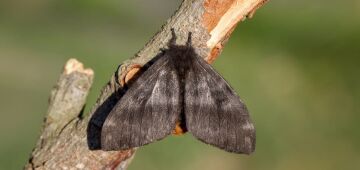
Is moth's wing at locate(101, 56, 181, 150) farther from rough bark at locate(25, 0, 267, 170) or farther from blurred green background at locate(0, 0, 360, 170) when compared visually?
blurred green background at locate(0, 0, 360, 170)

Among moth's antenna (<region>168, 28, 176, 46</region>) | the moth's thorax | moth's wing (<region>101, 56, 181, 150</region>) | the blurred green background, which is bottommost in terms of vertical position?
moth's wing (<region>101, 56, 181, 150</region>)

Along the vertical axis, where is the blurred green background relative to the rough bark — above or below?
above

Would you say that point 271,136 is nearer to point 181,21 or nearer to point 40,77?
point 40,77

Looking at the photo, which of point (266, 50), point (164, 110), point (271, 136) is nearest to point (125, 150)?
point (164, 110)

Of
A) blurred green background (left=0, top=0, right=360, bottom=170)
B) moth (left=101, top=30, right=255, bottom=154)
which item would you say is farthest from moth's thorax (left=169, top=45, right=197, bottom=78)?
blurred green background (left=0, top=0, right=360, bottom=170)

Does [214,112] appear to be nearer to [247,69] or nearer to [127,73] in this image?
[127,73]

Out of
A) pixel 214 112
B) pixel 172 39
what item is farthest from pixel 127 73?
pixel 214 112

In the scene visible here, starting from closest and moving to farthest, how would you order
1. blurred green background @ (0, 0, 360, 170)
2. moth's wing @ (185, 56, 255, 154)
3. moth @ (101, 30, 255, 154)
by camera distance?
1. moth @ (101, 30, 255, 154)
2. moth's wing @ (185, 56, 255, 154)
3. blurred green background @ (0, 0, 360, 170)
